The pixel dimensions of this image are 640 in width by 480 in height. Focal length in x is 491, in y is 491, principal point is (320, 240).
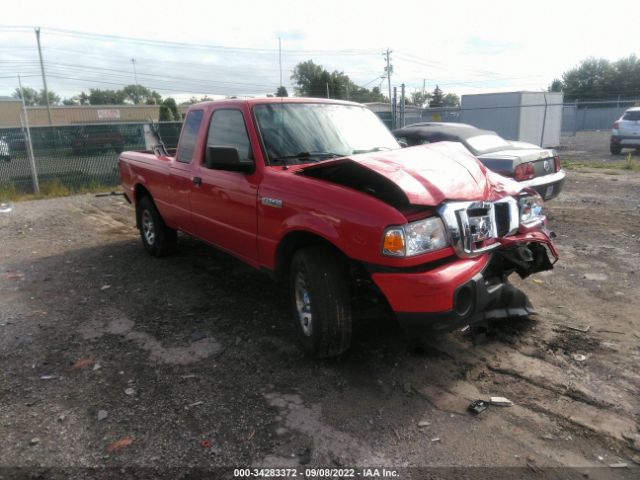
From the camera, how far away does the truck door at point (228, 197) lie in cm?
418

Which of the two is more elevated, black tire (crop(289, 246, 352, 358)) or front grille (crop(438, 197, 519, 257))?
front grille (crop(438, 197, 519, 257))

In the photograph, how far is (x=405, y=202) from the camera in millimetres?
3072

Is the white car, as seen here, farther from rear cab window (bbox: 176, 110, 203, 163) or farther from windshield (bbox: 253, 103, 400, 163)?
windshield (bbox: 253, 103, 400, 163)

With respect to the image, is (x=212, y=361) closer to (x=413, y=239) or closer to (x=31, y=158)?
→ (x=413, y=239)

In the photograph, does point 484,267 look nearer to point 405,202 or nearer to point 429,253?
point 429,253

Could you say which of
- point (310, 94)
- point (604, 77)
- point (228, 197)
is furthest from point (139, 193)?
point (604, 77)

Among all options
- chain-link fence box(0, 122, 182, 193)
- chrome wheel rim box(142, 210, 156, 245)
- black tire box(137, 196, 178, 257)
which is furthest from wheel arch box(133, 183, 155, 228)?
chain-link fence box(0, 122, 182, 193)

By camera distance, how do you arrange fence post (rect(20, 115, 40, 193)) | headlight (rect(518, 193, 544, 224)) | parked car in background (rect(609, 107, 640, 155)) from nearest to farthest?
1. headlight (rect(518, 193, 544, 224))
2. fence post (rect(20, 115, 40, 193))
3. parked car in background (rect(609, 107, 640, 155))

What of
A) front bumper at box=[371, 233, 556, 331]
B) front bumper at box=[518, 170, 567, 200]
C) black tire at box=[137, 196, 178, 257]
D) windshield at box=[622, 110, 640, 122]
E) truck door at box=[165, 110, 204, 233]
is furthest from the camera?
windshield at box=[622, 110, 640, 122]

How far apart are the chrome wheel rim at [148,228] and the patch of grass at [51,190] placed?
7.12 m

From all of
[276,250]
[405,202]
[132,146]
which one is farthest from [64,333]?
[132,146]

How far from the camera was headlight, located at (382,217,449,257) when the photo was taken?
2986mm

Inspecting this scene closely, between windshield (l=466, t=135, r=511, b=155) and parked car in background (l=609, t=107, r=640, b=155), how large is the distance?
39.4 ft

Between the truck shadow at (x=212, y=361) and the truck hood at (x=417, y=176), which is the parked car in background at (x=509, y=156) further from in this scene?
the truck shadow at (x=212, y=361)
